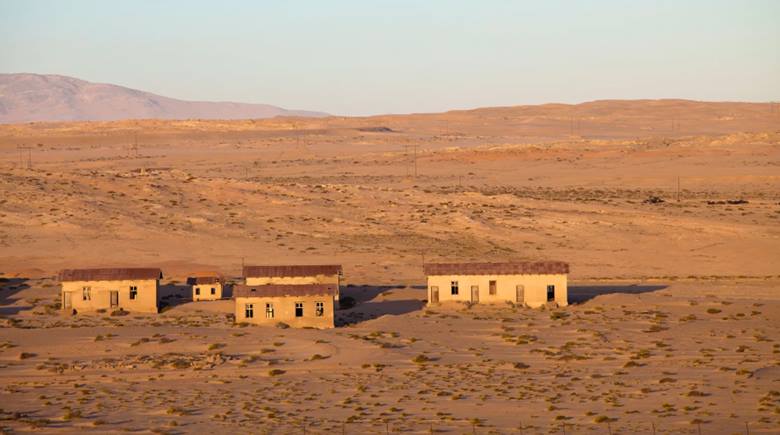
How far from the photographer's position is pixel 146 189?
84.1 metres

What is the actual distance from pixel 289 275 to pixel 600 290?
1396cm

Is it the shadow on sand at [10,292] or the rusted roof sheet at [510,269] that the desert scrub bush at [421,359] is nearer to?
the rusted roof sheet at [510,269]

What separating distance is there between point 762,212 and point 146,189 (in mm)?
40544

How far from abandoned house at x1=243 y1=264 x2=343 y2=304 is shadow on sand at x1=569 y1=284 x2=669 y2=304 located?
9.69m

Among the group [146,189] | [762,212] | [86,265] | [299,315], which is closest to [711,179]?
[762,212]

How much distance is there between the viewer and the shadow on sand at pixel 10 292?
157 ft

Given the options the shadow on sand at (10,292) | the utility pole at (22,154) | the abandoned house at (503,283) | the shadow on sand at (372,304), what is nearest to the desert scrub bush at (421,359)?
the shadow on sand at (372,304)

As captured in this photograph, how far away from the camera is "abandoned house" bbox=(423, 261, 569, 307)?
48.6 meters

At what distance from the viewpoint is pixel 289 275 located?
48.6 meters

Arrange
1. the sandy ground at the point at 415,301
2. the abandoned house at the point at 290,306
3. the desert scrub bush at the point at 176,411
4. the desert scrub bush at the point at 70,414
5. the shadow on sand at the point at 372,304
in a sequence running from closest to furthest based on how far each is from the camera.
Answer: the desert scrub bush at the point at 70,414, the desert scrub bush at the point at 176,411, the sandy ground at the point at 415,301, the abandoned house at the point at 290,306, the shadow on sand at the point at 372,304

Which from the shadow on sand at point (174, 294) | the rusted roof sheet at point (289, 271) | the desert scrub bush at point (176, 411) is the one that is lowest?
the desert scrub bush at point (176, 411)

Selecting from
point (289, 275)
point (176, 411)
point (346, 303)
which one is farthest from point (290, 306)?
point (176, 411)

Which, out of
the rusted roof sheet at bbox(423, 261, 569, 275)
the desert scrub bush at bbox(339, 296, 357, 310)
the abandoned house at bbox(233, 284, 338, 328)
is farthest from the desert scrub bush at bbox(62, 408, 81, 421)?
the rusted roof sheet at bbox(423, 261, 569, 275)

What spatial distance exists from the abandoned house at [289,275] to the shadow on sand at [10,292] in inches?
342
